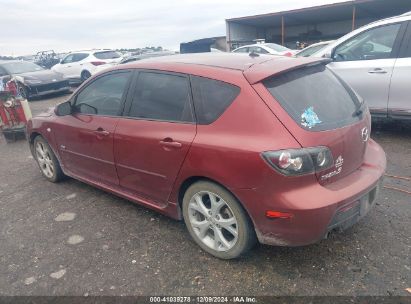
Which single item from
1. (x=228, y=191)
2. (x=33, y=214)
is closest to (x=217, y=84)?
(x=228, y=191)

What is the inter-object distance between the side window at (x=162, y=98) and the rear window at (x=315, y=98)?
0.71 m

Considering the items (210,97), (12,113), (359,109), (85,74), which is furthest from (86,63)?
(359,109)

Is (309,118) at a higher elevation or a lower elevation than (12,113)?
higher

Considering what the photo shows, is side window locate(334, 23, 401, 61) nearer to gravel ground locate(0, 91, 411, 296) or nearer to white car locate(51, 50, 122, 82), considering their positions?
gravel ground locate(0, 91, 411, 296)

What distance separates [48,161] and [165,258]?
2580mm

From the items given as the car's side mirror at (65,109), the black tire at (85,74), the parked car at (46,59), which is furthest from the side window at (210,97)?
the parked car at (46,59)

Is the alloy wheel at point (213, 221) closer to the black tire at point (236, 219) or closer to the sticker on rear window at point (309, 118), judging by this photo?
the black tire at point (236, 219)

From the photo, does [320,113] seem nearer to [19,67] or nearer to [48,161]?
[48,161]

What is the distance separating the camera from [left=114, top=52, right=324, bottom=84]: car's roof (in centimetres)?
274

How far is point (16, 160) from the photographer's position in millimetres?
6262

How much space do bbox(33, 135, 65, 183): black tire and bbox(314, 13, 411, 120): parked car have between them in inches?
172

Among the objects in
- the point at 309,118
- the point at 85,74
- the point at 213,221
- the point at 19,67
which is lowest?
the point at 85,74

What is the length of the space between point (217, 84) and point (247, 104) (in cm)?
34

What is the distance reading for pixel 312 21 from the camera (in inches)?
1048
